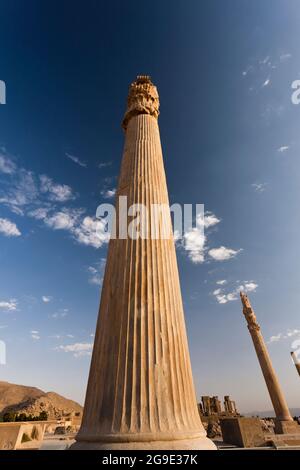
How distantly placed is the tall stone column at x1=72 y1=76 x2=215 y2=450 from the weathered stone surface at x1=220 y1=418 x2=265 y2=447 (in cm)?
613

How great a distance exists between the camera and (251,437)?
29.7 feet

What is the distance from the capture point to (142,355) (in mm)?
4512

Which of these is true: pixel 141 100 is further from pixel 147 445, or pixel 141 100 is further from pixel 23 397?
pixel 23 397

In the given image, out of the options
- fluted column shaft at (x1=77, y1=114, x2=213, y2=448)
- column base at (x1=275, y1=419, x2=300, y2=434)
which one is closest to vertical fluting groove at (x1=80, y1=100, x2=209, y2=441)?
fluted column shaft at (x1=77, y1=114, x2=213, y2=448)

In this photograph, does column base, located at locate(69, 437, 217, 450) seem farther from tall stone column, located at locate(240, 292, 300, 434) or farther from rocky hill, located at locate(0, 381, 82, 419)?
rocky hill, located at locate(0, 381, 82, 419)

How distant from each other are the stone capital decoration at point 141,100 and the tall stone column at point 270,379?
2005 cm

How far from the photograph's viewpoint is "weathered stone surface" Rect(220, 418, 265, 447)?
29.5 feet

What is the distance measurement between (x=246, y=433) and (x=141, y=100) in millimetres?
11650

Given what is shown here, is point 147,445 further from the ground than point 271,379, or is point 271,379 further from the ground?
point 271,379

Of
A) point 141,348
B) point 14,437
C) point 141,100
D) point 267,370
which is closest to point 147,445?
point 141,348

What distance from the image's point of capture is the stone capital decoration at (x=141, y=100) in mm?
9242
